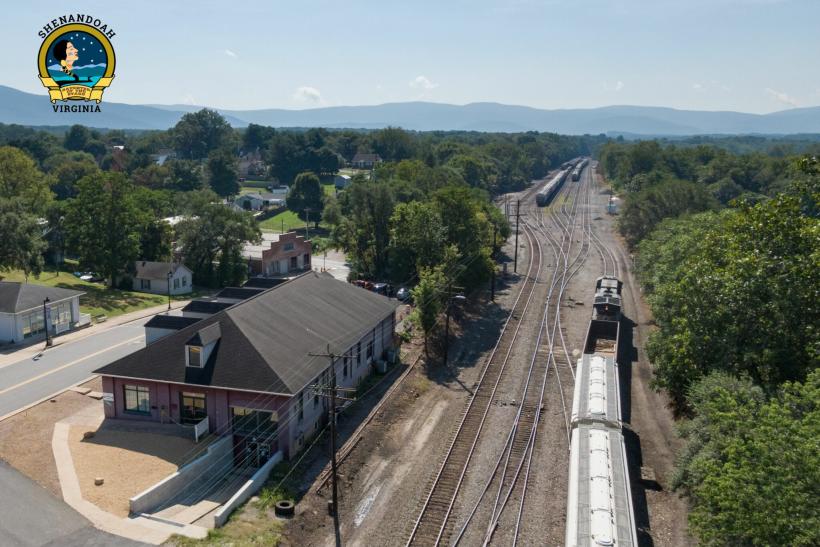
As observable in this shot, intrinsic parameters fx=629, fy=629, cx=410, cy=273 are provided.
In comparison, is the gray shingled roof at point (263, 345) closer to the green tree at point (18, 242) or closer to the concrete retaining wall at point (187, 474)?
the concrete retaining wall at point (187, 474)

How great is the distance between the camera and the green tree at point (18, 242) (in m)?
60.0

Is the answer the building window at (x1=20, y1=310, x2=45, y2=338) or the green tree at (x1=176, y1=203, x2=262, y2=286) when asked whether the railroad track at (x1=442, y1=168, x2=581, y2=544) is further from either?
the building window at (x1=20, y1=310, x2=45, y2=338)

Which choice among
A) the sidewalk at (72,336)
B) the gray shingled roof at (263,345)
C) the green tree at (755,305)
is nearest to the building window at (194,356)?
the gray shingled roof at (263,345)

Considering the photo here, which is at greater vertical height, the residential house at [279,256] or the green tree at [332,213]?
the green tree at [332,213]

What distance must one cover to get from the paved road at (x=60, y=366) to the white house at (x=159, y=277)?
14820 millimetres

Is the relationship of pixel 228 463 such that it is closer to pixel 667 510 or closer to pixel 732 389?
pixel 667 510

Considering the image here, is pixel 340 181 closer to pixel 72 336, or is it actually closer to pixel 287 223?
pixel 287 223

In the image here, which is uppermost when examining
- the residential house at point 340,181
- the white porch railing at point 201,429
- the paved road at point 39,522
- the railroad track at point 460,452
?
the residential house at point 340,181

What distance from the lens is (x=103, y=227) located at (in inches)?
2598

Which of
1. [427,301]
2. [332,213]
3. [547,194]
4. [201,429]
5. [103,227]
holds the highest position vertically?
[103,227]

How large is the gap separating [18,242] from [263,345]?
40.5 m

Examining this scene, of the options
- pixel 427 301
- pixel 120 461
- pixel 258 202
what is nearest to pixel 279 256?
pixel 427 301

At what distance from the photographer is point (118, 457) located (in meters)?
30.0

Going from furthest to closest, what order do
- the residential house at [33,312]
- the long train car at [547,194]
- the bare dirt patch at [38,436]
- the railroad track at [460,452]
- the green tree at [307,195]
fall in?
the long train car at [547,194]
the green tree at [307,195]
the residential house at [33,312]
the bare dirt patch at [38,436]
the railroad track at [460,452]
